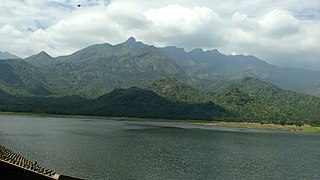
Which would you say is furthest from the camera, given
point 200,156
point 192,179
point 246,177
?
point 200,156

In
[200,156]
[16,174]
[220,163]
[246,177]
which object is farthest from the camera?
[200,156]

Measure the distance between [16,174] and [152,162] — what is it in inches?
2303

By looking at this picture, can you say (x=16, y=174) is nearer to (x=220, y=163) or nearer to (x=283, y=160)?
(x=220, y=163)

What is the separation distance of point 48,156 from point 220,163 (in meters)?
43.3

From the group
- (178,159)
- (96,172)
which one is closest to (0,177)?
(96,172)

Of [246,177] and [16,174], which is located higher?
[16,174]

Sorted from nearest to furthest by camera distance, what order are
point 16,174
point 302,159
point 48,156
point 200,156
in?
point 16,174 → point 48,156 → point 200,156 → point 302,159

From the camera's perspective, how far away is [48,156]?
92.0m

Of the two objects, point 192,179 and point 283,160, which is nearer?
point 192,179

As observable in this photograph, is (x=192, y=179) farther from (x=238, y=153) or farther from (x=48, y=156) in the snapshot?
(x=238, y=153)

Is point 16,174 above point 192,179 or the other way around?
above

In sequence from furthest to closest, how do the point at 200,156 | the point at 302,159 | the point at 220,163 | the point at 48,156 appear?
the point at 302,159 → the point at 200,156 → the point at 220,163 → the point at 48,156

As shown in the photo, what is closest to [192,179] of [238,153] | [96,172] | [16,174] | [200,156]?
[96,172]

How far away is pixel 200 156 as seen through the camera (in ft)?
362
